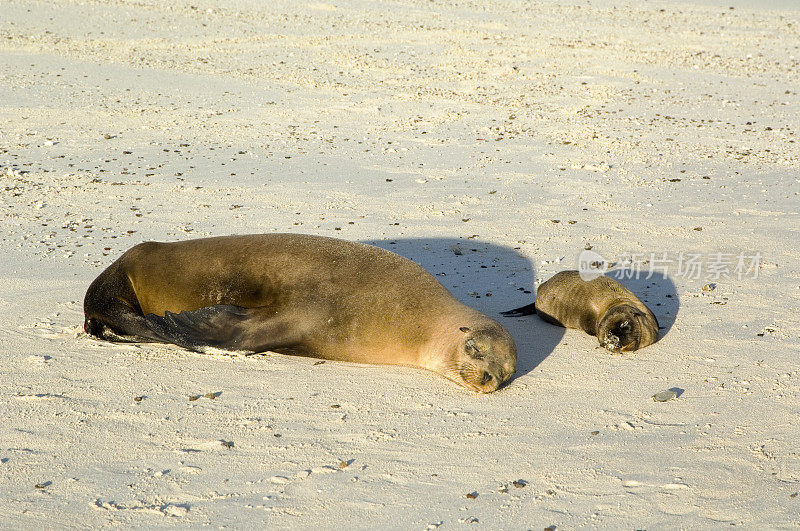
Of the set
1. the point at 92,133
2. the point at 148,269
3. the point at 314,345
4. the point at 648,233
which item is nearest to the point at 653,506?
the point at 314,345

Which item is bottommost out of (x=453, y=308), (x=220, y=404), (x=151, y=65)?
(x=220, y=404)

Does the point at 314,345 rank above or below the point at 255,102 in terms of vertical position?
below

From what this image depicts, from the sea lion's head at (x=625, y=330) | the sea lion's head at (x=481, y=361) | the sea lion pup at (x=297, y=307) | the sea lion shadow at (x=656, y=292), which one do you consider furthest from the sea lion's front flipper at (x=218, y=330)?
the sea lion shadow at (x=656, y=292)

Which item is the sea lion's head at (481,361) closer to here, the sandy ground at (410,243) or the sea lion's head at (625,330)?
the sandy ground at (410,243)

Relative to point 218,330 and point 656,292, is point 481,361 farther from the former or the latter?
point 656,292

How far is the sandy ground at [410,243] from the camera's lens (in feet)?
10.9

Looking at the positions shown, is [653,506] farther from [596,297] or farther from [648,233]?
[648,233]

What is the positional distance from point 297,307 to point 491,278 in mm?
1736

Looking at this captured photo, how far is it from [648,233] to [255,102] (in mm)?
5226

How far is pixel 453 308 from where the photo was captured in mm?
4438

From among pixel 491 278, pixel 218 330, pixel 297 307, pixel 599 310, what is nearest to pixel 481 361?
pixel 297 307

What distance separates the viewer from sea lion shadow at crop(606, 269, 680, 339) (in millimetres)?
5097

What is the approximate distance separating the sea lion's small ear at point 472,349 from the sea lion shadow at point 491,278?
35 centimetres

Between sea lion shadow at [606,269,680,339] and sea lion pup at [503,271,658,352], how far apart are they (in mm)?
186
